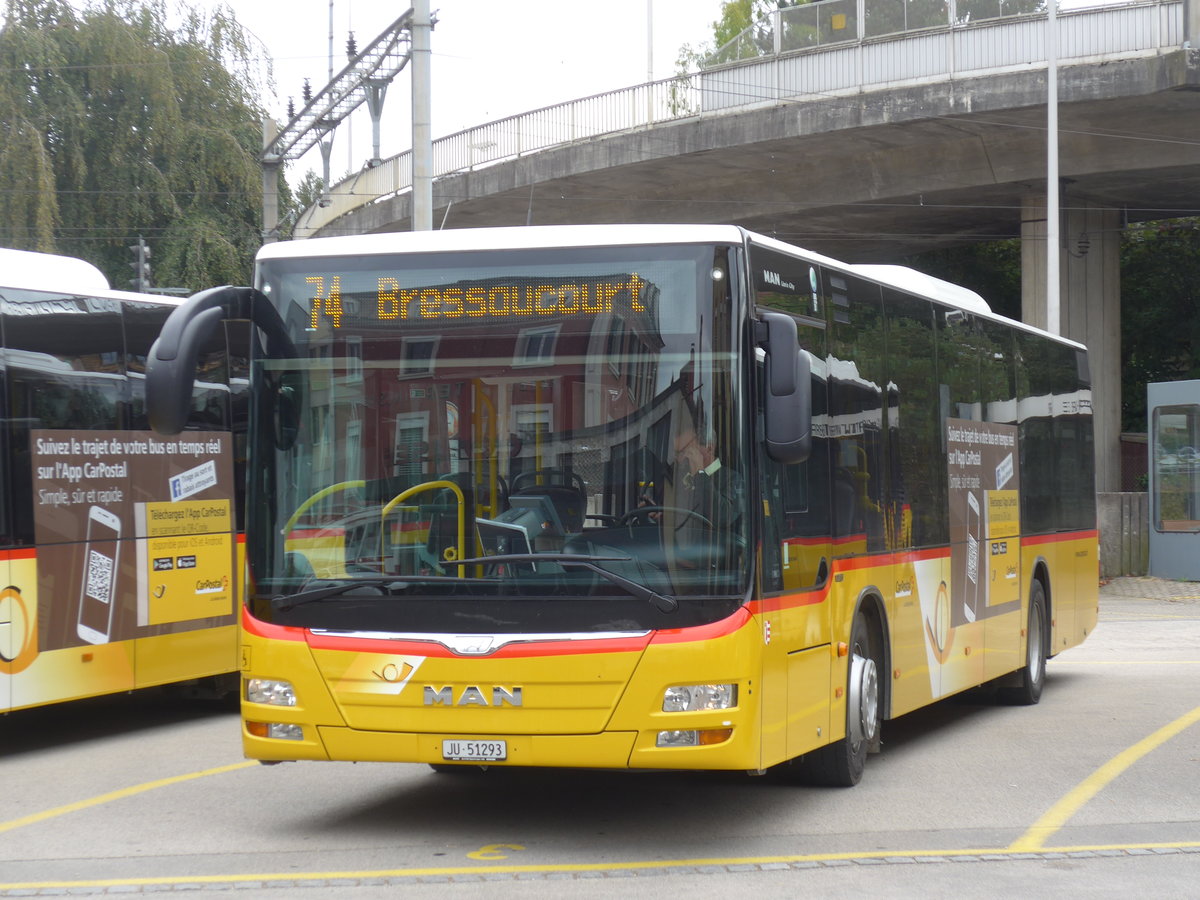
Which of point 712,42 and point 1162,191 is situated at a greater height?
point 712,42

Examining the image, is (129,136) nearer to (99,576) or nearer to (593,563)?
(99,576)

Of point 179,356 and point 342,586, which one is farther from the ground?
point 179,356

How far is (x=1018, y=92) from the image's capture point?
2695 centimetres

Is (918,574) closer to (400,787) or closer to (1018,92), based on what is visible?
(400,787)

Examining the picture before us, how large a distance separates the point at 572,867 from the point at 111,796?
3311 millimetres

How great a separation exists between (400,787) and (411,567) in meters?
2.40

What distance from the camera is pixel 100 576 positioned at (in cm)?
1141

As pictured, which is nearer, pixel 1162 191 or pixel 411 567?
pixel 411 567

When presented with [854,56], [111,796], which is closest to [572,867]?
[111,796]

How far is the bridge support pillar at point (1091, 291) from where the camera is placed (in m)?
32.2

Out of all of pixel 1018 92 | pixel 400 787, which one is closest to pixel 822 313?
pixel 400 787

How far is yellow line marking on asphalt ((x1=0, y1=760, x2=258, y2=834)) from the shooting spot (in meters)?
8.66

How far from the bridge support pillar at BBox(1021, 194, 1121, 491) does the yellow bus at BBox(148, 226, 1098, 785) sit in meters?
25.3

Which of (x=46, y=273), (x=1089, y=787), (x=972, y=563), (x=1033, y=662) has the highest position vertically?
(x=46, y=273)
